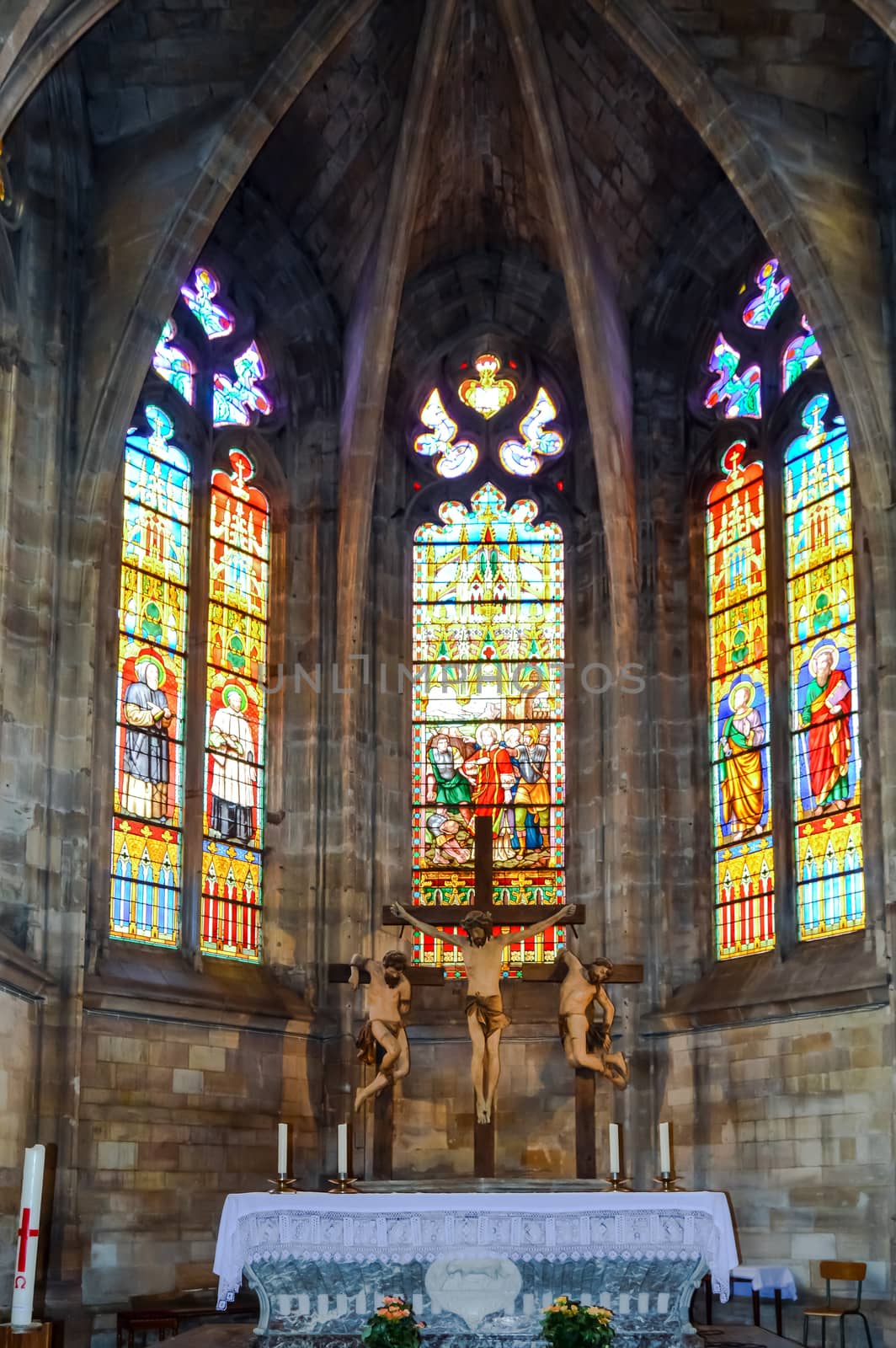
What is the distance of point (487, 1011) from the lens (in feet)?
47.9

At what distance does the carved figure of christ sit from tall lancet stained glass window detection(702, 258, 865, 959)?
3.60 metres

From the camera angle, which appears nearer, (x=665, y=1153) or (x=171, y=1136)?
(x=665, y=1153)

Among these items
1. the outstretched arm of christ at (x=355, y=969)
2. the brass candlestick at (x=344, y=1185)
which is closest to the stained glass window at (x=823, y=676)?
the outstretched arm of christ at (x=355, y=969)

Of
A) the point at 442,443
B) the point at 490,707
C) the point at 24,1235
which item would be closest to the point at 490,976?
the point at 490,707

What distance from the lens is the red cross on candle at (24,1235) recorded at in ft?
29.2

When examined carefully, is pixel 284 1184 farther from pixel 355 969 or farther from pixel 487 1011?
pixel 487 1011

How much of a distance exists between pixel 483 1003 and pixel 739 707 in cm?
503

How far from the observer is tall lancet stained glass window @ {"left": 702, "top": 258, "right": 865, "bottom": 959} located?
1708cm

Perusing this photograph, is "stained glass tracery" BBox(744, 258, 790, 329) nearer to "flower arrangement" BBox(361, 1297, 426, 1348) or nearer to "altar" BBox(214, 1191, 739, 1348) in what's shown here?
"altar" BBox(214, 1191, 739, 1348)

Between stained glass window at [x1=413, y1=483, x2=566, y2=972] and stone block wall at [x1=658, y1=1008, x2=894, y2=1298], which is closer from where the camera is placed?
stone block wall at [x1=658, y1=1008, x2=894, y2=1298]

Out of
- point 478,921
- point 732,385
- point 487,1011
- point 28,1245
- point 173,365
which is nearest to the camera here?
point 28,1245

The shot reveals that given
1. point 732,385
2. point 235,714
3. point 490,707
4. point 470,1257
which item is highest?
point 732,385

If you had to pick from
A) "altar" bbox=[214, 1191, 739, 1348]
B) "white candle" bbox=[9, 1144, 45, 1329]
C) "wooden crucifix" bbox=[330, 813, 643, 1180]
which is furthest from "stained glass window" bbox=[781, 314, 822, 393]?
"white candle" bbox=[9, 1144, 45, 1329]

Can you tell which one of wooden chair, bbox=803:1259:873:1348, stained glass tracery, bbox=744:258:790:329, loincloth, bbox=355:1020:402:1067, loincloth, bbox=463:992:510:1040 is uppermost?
stained glass tracery, bbox=744:258:790:329
